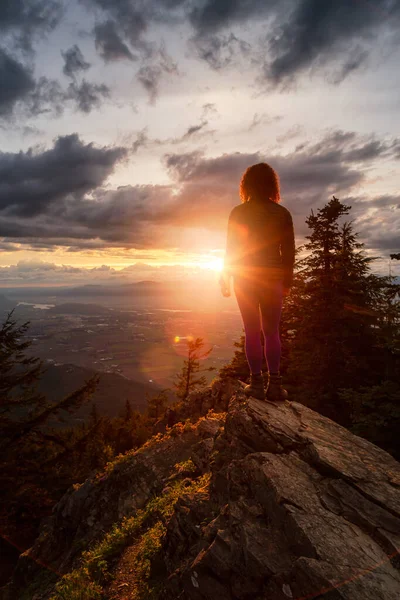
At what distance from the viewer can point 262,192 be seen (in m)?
5.59

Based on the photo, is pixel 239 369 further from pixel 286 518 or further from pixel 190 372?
pixel 190 372

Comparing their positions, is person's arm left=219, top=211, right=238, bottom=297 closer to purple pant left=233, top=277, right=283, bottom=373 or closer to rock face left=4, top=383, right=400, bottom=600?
purple pant left=233, top=277, right=283, bottom=373

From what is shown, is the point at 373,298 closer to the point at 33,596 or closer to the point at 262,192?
the point at 262,192

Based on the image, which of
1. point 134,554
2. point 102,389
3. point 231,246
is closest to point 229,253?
point 231,246

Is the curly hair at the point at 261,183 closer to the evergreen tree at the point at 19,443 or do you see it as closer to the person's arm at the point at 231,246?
the person's arm at the point at 231,246

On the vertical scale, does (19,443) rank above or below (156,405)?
above

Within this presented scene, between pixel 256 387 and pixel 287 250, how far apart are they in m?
2.82

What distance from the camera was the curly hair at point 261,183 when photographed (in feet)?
18.3

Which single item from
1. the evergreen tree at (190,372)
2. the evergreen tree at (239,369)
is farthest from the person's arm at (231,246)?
the evergreen tree at (190,372)

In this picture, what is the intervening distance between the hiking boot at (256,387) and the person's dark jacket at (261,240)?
200 cm

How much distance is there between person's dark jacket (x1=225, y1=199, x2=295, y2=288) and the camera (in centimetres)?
540

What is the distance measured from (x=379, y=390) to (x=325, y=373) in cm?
536

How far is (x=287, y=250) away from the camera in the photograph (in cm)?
561

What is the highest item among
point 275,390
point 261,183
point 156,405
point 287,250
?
point 261,183
